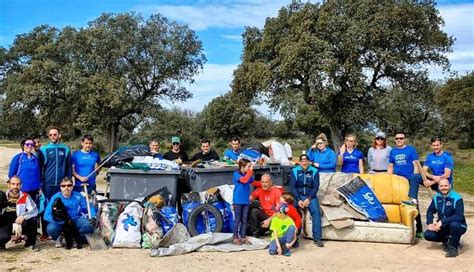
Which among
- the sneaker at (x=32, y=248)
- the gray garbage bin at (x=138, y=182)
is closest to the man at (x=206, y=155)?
the gray garbage bin at (x=138, y=182)

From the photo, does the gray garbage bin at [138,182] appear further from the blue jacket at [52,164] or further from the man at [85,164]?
the blue jacket at [52,164]

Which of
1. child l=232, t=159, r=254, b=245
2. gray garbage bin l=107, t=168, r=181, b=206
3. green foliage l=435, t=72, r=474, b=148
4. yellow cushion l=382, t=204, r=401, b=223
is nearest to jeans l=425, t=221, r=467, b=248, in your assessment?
yellow cushion l=382, t=204, r=401, b=223

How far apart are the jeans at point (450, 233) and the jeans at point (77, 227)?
4645mm

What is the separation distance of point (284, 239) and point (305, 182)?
3.40ft

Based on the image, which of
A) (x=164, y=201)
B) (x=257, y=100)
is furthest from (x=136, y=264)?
(x=257, y=100)

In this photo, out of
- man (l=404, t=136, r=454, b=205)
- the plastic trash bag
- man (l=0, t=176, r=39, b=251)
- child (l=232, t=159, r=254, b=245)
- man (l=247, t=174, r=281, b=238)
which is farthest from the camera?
the plastic trash bag

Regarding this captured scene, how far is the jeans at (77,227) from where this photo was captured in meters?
6.68

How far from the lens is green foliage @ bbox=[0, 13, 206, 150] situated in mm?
23828

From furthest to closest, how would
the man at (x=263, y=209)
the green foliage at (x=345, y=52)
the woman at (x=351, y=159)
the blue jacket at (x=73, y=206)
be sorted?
the green foliage at (x=345, y=52), the woman at (x=351, y=159), the man at (x=263, y=209), the blue jacket at (x=73, y=206)

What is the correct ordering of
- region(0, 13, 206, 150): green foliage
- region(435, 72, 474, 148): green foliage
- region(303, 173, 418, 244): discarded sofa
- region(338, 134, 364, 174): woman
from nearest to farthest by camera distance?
region(303, 173, 418, 244): discarded sofa
region(338, 134, 364, 174): woman
region(0, 13, 206, 150): green foliage
region(435, 72, 474, 148): green foliage

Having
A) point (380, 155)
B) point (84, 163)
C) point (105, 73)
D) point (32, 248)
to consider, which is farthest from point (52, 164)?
point (105, 73)

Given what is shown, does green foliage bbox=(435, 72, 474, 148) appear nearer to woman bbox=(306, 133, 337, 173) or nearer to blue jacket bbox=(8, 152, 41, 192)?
woman bbox=(306, 133, 337, 173)

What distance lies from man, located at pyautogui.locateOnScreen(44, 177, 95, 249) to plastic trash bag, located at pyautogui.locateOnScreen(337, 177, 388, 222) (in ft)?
12.5

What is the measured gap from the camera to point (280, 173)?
27.5 feet
